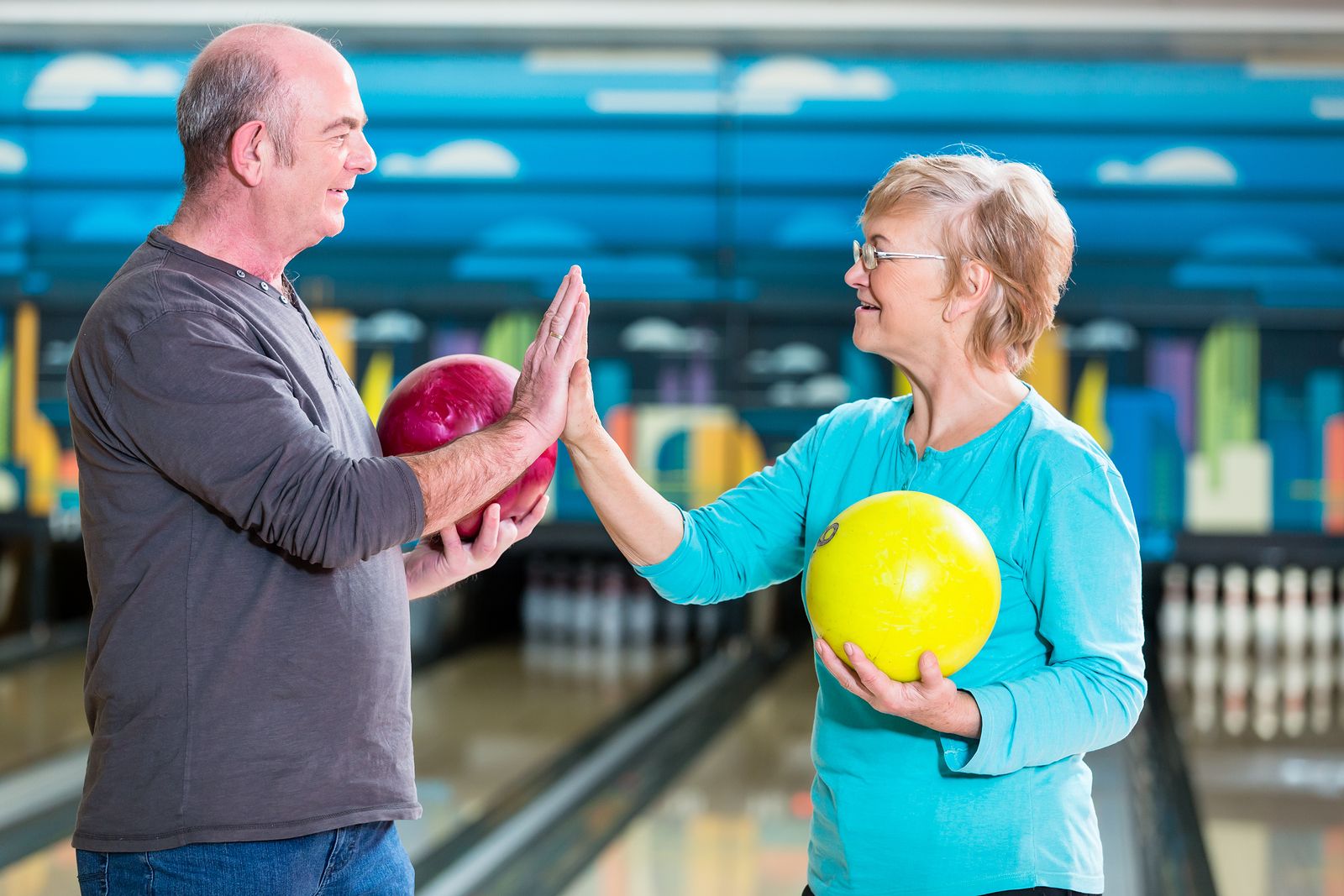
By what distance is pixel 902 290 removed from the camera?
1.43 metres

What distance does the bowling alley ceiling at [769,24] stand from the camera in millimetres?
4852

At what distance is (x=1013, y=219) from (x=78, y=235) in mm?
4812

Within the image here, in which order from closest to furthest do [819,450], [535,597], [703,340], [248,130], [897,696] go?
[897,696], [248,130], [819,450], [703,340], [535,597]

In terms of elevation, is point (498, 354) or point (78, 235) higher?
point (78, 235)

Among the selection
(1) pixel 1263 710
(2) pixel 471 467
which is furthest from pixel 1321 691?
(2) pixel 471 467

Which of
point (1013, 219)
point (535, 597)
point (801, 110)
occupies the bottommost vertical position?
point (535, 597)

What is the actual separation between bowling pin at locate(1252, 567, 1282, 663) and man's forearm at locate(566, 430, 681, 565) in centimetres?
414

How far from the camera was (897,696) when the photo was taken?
49.2 inches

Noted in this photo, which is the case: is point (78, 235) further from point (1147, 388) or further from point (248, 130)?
point (248, 130)

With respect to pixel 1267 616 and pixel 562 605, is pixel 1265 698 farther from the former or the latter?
pixel 562 605

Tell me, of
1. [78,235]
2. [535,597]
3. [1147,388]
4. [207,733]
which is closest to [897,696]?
[207,733]

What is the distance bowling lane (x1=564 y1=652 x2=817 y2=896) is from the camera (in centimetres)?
288

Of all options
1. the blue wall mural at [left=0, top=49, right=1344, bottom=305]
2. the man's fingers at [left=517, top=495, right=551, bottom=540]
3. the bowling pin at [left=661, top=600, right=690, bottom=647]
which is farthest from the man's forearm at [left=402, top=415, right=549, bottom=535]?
the bowling pin at [left=661, top=600, right=690, bottom=647]

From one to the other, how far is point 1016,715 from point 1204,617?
425 centimetres
